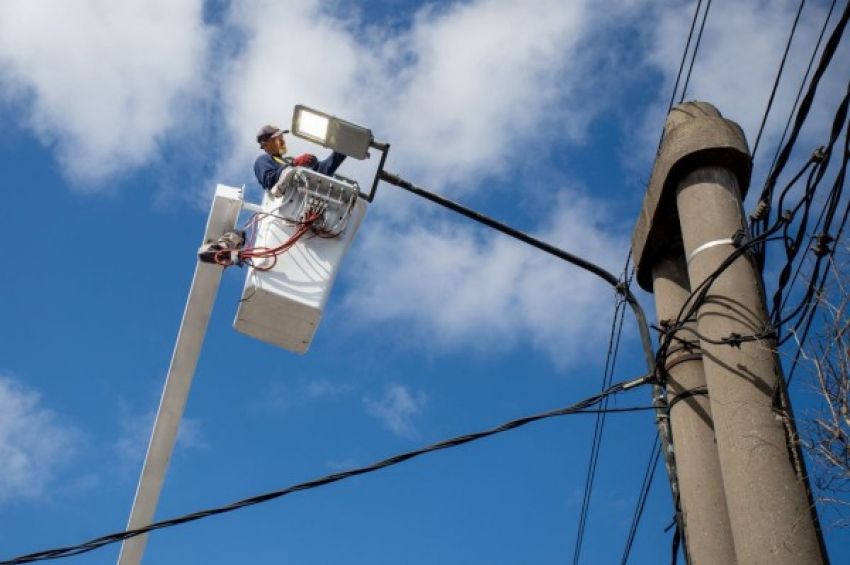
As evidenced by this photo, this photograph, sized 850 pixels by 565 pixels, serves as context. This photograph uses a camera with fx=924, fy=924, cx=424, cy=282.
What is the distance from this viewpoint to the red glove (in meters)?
6.62

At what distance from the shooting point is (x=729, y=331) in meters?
4.20

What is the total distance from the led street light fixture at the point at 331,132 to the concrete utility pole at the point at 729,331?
5.74ft

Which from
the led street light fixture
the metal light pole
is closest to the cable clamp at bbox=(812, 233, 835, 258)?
the led street light fixture

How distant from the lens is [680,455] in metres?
4.45

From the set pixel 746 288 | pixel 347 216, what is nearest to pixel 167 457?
pixel 347 216

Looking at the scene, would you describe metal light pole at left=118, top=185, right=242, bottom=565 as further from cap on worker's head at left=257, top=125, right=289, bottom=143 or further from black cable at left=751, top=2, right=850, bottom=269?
black cable at left=751, top=2, right=850, bottom=269

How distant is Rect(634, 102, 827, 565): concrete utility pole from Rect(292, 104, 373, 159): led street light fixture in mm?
1750

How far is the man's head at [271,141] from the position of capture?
7.12m

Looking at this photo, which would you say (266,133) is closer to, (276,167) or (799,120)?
(276,167)

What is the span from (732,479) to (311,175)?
3.53 metres

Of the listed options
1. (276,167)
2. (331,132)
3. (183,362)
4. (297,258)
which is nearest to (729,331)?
(331,132)

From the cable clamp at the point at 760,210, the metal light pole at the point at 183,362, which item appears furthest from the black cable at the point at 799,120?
the metal light pole at the point at 183,362

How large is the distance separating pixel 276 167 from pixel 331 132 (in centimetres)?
120

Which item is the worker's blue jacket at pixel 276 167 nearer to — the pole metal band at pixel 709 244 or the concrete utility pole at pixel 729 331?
the concrete utility pole at pixel 729 331
